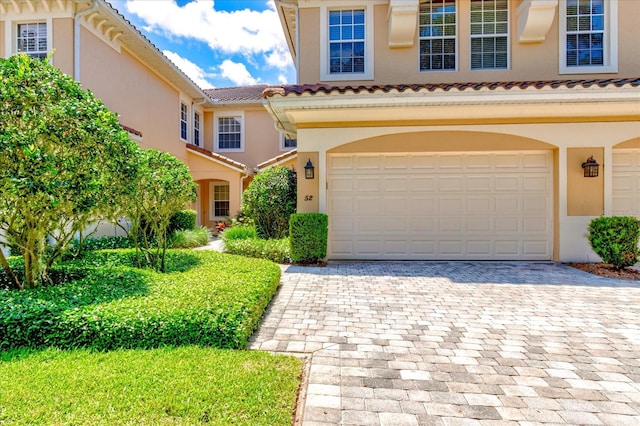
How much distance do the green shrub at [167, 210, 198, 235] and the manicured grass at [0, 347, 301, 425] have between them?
8546mm

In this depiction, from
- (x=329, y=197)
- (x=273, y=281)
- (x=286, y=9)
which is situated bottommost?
(x=273, y=281)

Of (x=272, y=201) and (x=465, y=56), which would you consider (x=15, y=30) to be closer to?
(x=272, y=201)

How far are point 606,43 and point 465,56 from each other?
12.3ft

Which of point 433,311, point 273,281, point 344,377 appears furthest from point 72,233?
point 433,311

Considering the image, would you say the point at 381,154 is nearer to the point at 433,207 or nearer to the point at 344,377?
the point at 433,207

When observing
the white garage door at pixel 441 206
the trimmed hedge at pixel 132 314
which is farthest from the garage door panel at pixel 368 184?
the trimmed hedge at pixel 132 314

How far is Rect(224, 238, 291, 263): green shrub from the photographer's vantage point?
8109 mm

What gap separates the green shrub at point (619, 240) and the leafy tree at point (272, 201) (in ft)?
24.2

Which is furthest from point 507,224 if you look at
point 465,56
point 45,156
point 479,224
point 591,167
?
point 45,156

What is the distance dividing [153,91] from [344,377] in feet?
45.1

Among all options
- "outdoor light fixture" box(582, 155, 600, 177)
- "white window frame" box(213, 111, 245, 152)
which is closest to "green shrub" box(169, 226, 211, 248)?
"white window frame" box(213, 111, 245, 152)

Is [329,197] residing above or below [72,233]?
above

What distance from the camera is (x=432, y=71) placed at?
29.7ft

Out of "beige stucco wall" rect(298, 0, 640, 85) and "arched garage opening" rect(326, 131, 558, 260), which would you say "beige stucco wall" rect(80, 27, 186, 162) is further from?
"arched garage opening" rect(326, 131, 558, 260)
